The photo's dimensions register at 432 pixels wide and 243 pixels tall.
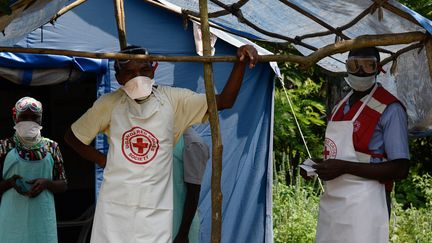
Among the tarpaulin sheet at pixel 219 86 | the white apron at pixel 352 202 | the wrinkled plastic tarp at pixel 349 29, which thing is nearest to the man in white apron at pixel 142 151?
the white apron at pixel 352 202

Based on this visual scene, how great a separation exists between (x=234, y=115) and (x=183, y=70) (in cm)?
69

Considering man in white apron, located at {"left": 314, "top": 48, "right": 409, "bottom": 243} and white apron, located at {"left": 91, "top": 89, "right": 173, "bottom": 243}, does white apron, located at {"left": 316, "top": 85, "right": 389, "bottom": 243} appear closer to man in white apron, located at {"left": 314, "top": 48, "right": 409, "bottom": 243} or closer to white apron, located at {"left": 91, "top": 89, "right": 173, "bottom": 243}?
Answer: man in white apron, located at {"left": 314, "top": 48, "right": 409, "bottom": 243}

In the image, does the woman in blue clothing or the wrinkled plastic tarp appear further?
the woman in blue clothing

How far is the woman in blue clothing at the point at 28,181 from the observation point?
6.61m

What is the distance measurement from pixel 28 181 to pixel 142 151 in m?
2.27

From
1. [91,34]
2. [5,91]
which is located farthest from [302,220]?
[5,91]

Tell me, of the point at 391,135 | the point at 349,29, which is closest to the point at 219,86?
the point at 349,29

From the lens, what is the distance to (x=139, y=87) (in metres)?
4.67

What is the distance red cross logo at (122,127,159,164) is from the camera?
4621mm

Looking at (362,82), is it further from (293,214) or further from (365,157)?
(293,214)

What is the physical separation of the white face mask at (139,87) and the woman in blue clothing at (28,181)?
2.17 meters

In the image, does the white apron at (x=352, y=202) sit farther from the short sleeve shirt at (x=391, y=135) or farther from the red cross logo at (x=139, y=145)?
the red cross logo at (x=139, y=145)

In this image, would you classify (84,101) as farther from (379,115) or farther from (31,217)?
(379,115)

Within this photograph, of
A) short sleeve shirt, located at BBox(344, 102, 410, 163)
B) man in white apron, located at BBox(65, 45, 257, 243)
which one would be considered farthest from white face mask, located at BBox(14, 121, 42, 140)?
short sleeve shirt, located at BBox(344, 102, 410, 163)
